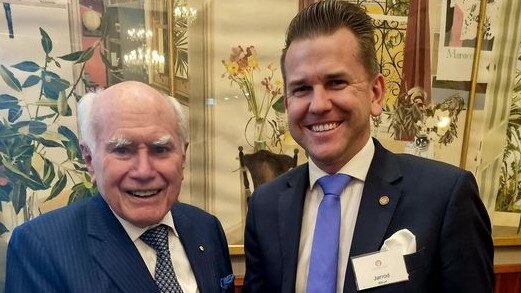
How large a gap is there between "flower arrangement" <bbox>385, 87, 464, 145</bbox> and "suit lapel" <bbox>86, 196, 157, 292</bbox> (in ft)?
5.24

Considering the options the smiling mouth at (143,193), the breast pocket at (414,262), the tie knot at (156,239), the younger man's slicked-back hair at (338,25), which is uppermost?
the younger man's slicked-back hair at (338,25)

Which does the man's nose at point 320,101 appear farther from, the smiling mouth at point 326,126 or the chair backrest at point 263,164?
the chair backrest at point 263,164

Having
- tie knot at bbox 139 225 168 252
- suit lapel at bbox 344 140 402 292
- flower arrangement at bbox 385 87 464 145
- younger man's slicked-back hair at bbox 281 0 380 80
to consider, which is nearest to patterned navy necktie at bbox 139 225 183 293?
tie knot at bbox 139 225 168 252

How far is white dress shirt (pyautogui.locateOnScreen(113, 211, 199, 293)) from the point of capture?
1280mm

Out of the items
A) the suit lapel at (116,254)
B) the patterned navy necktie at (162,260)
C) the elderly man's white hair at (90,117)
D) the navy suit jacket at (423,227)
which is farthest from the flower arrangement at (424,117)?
the suit lapel at (116,254)

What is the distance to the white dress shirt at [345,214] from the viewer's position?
1175 millimetres

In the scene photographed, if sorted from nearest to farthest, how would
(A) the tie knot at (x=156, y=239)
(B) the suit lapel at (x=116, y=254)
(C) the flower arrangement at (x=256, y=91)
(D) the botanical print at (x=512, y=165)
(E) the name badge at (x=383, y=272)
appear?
(E) the name badge at (x=383, y=272)
(B) the suit lapel at (x=116, y=254)
(A) the tie knot at (x=156, y=239)
(C) the flower arrangement at (x=256, y=91)
(D) the botanical print at (x=512, y=165)

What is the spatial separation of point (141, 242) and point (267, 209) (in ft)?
1.42

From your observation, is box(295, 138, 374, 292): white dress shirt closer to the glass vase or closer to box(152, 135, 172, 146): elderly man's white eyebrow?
box(152, 135, 172, 146): elderly man's white eyebrow

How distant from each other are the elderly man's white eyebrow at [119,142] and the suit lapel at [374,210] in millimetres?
719

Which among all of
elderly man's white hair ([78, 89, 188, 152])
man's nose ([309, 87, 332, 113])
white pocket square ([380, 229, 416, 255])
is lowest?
white pocket square ([380, 229, 416, 255])

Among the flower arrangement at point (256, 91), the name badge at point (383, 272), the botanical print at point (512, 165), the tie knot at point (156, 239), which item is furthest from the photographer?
the botanical print at point (512, 165)

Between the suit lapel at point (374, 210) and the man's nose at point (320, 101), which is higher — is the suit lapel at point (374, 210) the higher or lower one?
the lower one

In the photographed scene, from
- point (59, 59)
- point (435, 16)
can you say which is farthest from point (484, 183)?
point (59, 59)
